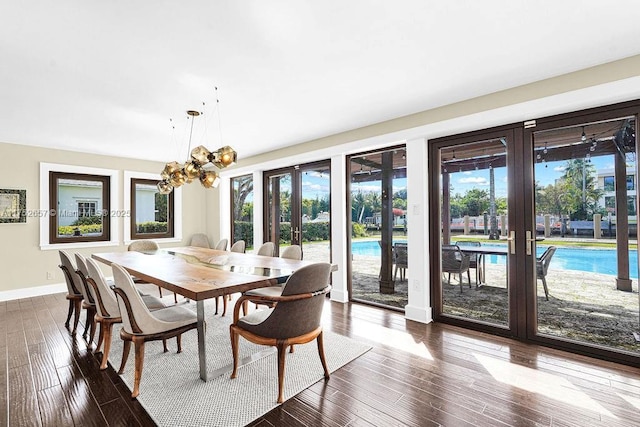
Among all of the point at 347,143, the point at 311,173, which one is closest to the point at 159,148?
the point at 311,173

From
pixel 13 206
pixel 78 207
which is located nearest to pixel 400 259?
pixel 78 207

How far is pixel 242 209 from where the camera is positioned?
673 cm

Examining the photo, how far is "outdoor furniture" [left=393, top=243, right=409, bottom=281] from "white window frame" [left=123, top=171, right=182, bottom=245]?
490 cm

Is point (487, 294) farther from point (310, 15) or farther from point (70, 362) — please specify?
point (70, 362)

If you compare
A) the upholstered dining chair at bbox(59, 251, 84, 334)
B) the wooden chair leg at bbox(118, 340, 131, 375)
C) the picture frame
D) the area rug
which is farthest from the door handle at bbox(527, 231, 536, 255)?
the picture frame

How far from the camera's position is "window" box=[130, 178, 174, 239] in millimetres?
6281

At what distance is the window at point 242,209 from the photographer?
6.51 metres

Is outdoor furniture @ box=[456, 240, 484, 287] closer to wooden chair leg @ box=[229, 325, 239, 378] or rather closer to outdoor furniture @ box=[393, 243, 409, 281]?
outdoor furniture @ box=[393, 243, 409, 281]

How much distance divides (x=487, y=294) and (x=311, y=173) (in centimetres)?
318

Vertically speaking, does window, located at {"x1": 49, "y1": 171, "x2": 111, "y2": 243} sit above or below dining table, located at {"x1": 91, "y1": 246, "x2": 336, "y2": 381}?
above

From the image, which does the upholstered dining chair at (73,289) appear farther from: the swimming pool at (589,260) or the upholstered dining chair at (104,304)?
the swimming pool at (589,260)

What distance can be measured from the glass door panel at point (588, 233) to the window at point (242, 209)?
16.5 ft

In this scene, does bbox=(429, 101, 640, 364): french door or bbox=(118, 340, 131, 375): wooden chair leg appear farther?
bbox=(429, 101, 640, 364): french door

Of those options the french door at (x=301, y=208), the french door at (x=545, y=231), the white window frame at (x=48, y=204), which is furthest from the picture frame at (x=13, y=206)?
the french door at (x=545, y=231)
